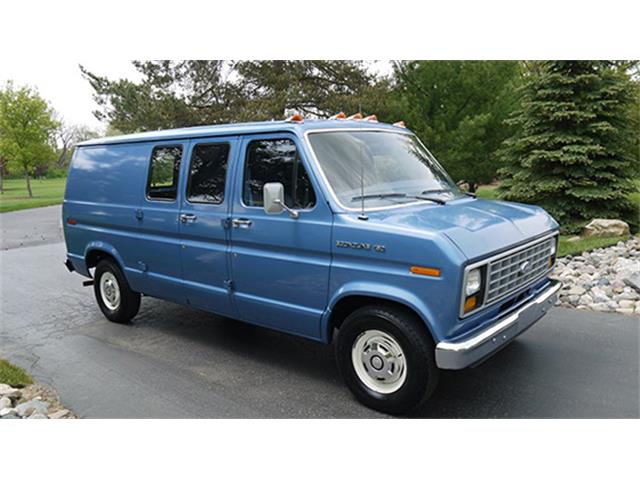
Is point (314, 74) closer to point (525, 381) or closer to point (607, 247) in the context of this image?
point (607, 247)

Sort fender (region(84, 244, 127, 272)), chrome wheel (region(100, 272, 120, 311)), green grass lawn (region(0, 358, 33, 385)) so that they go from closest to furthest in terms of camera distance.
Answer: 1. green grass lawn (region(0, 358, 33, 385))
2. fender (region(84, 244, 127, 272))
3. chrome wheel (region(100, 272, 120, 311))

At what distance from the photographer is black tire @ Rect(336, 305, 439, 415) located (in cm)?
368

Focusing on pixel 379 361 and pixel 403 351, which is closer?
pixel 403 351

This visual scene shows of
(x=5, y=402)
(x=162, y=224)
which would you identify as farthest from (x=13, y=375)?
(x=162, y=224)

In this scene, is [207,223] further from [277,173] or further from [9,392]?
[9,392]

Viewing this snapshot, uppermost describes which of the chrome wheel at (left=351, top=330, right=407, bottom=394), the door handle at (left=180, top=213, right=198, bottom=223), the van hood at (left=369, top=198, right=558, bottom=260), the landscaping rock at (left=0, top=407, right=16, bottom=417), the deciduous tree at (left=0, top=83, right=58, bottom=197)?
the deciduous tree at (left=0, top=83, right=58, bottom=197)

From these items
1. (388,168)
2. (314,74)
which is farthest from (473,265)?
(314,74)

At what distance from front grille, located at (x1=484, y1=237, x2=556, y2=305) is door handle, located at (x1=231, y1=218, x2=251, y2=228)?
2.16m

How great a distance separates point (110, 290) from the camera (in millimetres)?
6621

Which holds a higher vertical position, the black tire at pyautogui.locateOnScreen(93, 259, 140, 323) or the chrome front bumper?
the chrome front bumper

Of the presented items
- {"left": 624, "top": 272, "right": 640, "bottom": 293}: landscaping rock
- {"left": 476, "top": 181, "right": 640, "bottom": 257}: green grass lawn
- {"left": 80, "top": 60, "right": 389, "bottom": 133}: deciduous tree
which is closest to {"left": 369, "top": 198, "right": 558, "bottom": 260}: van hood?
{"left": 624, "top": 272, "right": 640, "bottom": 293}: landscaping rock

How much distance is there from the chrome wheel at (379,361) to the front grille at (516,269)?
79 cm

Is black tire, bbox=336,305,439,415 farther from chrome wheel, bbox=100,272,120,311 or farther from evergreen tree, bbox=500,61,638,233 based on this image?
evergreen tree, bbox=500,61,638,233

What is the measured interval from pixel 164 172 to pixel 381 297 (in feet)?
10.1
